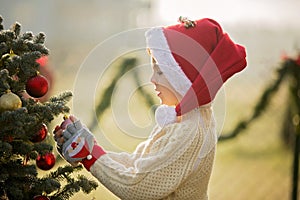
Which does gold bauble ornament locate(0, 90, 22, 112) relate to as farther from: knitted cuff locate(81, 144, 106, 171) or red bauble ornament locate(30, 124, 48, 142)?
knitted cuff locate(81, 144, 106, 171)

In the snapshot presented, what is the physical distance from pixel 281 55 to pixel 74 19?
4.27 feet

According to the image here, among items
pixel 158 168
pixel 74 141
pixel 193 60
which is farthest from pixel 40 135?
pixel 193 60

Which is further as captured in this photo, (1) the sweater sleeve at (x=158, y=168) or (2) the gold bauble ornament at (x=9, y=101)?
(1) the sweater sleeve at (x=158, y=168)

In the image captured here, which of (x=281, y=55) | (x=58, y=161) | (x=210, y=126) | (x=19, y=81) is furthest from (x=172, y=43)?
(x=281, y=55)

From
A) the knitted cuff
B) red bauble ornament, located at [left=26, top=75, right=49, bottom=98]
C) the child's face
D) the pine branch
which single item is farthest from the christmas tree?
the pine branch

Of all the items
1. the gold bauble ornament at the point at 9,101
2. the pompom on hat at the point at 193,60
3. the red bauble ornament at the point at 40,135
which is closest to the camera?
the gold bauble ornament at the point at 9,101

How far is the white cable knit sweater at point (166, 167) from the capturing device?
1.58 m

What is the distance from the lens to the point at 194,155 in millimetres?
1602

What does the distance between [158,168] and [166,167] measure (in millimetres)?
20

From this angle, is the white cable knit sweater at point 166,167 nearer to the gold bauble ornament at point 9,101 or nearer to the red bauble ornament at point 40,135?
the red bauble ornament at point 40,135

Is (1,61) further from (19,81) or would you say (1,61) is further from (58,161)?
(58,161)

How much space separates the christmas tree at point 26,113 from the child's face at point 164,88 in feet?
0.88

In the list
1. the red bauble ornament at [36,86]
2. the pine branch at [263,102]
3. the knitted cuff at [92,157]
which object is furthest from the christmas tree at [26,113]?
the pine branch at [263,102]

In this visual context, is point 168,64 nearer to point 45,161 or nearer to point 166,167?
point 166,167
